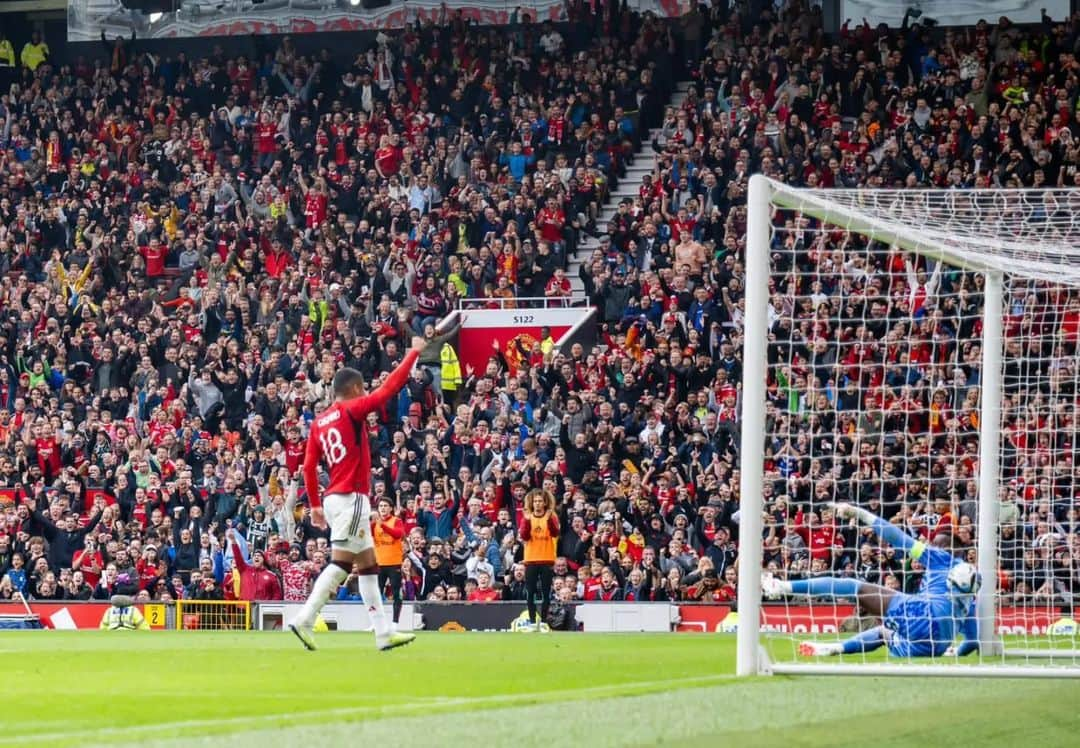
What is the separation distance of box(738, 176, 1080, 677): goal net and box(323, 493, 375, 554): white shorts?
314 centimetres

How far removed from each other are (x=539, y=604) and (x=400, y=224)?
409 inches

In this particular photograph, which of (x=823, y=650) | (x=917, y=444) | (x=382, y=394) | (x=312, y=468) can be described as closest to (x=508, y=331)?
(x=917, y=444)

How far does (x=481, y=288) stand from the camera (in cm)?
2941

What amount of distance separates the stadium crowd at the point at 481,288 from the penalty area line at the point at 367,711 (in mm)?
7462

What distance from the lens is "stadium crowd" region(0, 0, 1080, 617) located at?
22.8 meters

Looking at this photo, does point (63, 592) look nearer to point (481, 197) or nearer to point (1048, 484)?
point (481, 197)

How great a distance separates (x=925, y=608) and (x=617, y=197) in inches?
746

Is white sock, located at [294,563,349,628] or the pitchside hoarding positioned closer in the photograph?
white sock, located at [294,563,349,628]

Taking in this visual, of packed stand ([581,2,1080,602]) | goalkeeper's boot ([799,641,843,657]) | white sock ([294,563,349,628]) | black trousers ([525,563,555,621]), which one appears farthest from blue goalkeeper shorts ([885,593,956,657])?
black trousers ([525,563,555,621])

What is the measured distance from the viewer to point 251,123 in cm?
3509

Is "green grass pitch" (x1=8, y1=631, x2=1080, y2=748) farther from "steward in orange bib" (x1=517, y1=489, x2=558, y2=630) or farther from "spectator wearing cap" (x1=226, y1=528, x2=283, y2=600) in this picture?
"spectator wearing cap" (x1=226, y1=528, x2=283, y2=600)

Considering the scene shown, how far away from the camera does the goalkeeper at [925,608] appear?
12656 mm

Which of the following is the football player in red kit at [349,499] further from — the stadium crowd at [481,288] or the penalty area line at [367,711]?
the stadium crowd at [481,288]

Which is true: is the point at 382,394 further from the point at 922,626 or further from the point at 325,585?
the point at 922,626
